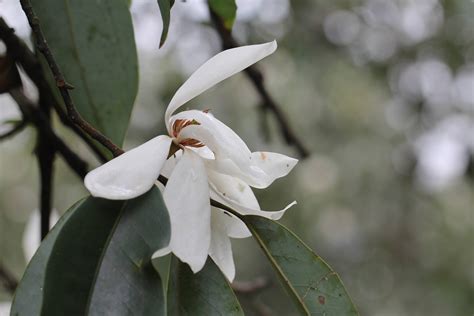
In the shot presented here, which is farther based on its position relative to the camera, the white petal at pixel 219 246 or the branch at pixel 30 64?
the branch at pixel 30 64

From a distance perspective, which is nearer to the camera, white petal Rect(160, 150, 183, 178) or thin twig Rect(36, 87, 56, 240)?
white petal Rect(160, 150, 183, 178)

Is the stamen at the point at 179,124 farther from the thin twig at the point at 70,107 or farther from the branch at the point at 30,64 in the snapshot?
the branch at the point at 30,64

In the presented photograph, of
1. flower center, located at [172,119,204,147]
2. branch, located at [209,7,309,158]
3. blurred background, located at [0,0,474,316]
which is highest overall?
flower center, located at [172,119,204,147]

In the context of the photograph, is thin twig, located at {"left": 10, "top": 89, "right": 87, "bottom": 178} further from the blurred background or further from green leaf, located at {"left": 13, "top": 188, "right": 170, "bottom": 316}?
the blurred background

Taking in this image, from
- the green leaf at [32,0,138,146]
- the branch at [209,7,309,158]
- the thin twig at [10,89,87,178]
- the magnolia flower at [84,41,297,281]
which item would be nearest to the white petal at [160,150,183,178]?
the magnolia flower at [84,41,297,281]

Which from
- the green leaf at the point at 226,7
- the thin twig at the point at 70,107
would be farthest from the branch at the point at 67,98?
the green leaf at the point at 226,7

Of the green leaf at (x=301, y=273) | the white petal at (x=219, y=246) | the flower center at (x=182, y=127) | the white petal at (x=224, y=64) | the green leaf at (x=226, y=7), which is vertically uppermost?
the white petal at (x=224, y=64)

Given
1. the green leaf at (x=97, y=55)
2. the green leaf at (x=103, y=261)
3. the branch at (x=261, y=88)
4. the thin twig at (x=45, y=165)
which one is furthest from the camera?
the branch at (x=261, y=88)
